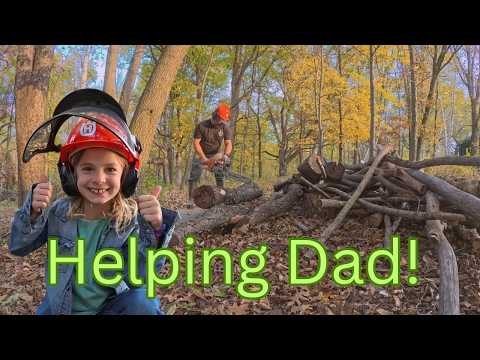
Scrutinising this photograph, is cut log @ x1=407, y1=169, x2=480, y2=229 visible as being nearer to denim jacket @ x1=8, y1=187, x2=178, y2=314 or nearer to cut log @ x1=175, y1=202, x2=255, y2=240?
cut log @ x1=175, y1=202, x2=255, y2=240

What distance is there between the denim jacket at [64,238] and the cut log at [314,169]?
14.9ft

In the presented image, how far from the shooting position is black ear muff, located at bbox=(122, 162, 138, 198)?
1951 millimetres

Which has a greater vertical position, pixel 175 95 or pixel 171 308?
pixel 175 95

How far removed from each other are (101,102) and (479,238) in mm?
4627

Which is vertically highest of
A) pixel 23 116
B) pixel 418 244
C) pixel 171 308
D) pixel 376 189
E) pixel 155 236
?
pixel 23 116

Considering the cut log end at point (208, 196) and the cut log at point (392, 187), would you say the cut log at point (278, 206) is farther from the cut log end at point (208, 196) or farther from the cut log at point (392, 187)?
the cut log at point (392, 187)

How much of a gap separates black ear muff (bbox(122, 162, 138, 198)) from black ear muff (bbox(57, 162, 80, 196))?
252 millimetres

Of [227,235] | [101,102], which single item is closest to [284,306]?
[227,235]

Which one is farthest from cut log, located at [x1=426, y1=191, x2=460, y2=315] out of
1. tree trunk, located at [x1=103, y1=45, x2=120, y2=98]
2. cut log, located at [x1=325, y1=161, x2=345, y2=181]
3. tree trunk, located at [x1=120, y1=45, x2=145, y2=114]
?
tree trunk, located at [x1=103, y1=45, x2=120, y2=98]

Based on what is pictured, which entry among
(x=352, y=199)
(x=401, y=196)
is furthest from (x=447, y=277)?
(x=401, y=196)

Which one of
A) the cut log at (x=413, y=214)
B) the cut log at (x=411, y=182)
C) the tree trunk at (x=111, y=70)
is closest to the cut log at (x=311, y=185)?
the cut log at (x=413, y=214)

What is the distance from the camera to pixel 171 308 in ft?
13.0

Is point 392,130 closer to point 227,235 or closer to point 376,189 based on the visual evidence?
point 376,189

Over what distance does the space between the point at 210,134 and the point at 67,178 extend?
20.3ft
